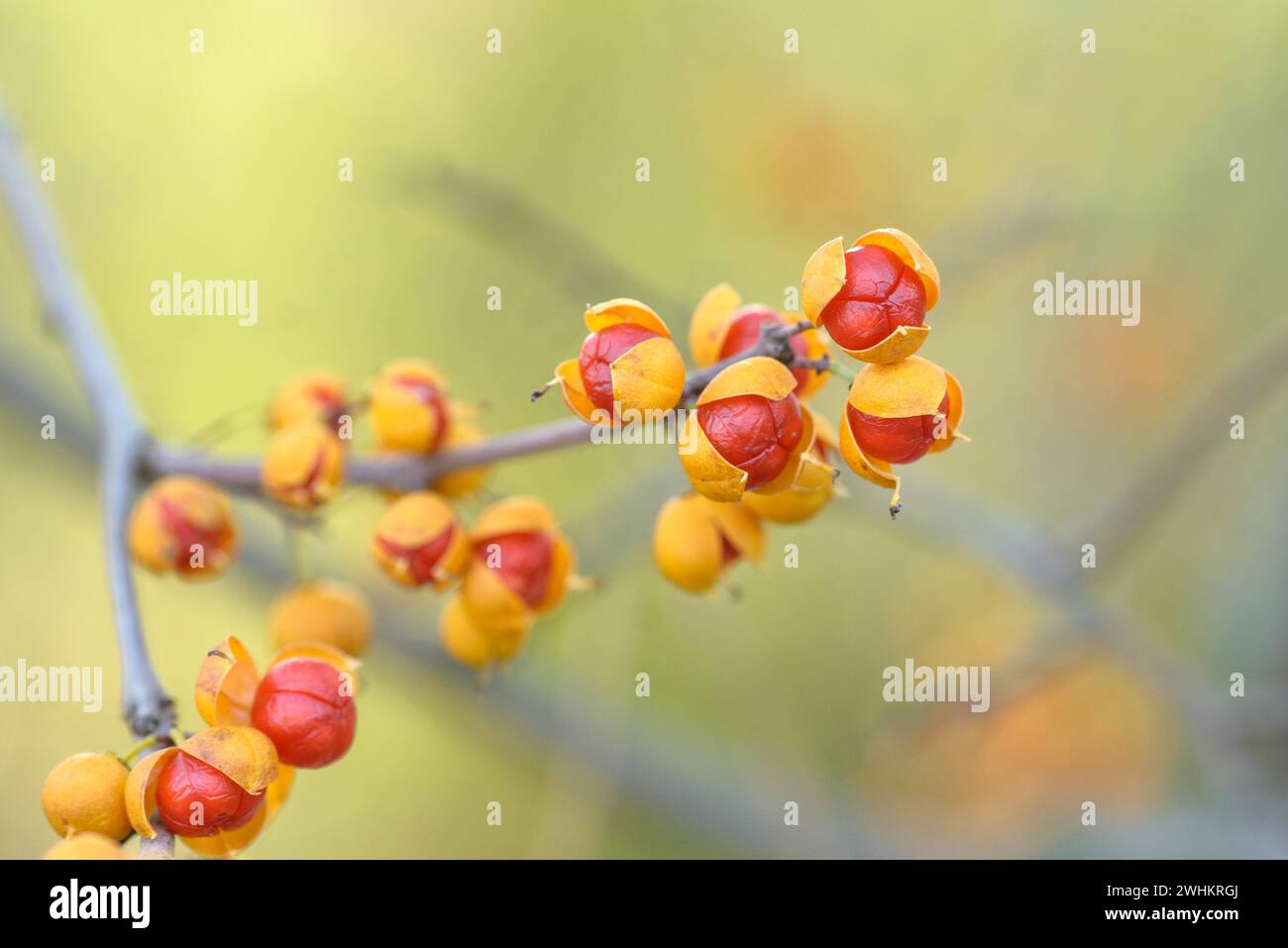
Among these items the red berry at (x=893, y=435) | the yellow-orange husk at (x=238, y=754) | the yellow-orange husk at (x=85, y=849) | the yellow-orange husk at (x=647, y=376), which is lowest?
the yellow-orange husk at (x=85, y=849)

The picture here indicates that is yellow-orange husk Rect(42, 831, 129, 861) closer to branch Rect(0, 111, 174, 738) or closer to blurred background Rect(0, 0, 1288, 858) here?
branch Rect(0, 111, 174, 738)

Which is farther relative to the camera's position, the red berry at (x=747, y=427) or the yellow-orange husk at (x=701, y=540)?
the yellow-orange husk at (x=701, y=540)

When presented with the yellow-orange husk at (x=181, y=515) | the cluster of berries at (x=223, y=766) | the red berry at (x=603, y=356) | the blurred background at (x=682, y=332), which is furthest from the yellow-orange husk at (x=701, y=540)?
the blurred background at (x=682, y=332)

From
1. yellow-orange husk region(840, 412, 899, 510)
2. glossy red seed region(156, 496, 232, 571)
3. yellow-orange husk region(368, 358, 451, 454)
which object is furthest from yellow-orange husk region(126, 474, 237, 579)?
yellow-orange husk region(840, 412, 899, 510)

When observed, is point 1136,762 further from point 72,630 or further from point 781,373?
point 72,630

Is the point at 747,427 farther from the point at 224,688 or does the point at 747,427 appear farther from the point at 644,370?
the point at 224,688

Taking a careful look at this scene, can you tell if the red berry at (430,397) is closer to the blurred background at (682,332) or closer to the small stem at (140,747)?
the small stem at (140,747)
